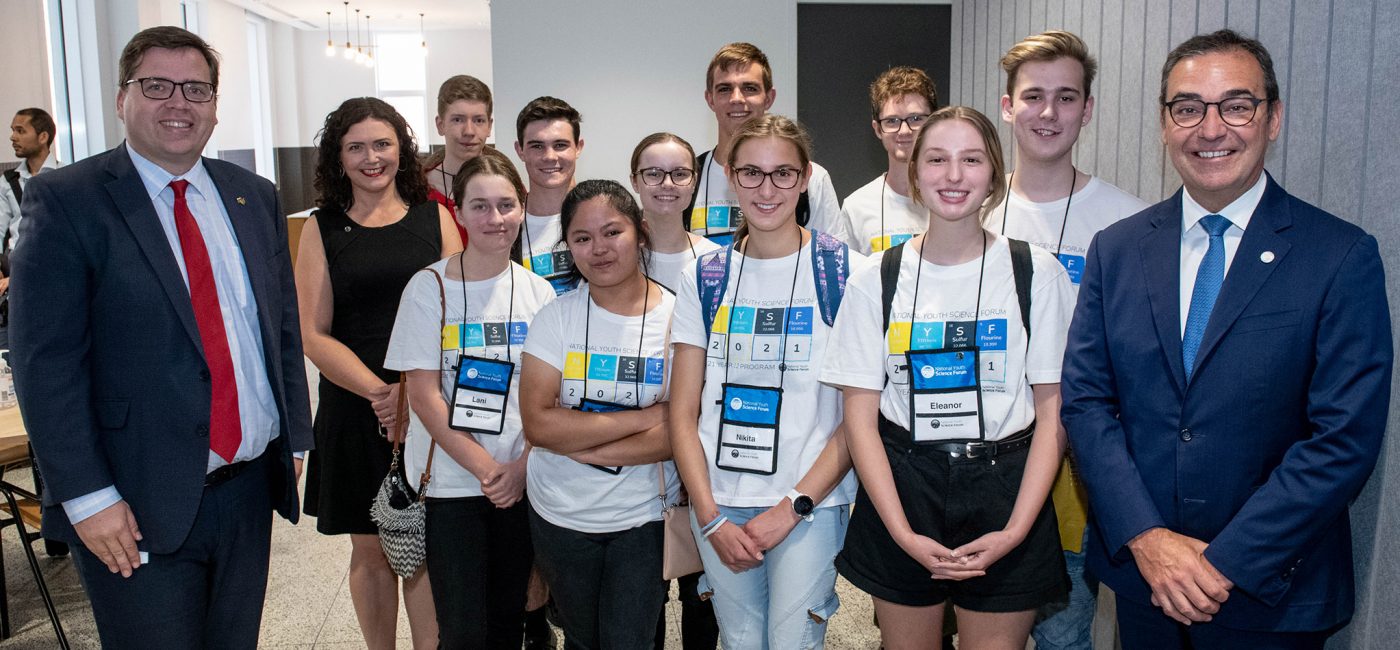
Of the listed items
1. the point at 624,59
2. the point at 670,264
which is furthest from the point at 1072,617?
the point at 624,59

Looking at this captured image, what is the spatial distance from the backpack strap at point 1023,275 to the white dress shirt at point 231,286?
163 centimetres

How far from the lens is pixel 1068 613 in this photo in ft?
7.84

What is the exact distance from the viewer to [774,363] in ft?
7.11

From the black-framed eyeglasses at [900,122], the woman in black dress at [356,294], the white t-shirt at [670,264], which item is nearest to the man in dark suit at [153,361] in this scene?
the woman in black dress at [356,294]

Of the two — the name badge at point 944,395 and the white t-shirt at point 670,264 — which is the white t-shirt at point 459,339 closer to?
the white t-shirt at point 670,264

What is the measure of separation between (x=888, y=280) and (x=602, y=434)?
754 millimetres

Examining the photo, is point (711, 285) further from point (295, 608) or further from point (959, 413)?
point (295, 608)

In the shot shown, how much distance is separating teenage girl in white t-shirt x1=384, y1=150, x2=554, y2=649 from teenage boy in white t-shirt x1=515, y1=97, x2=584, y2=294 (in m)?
0.28

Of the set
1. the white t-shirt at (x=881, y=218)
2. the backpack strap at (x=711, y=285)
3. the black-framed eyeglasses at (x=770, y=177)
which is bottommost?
the backpack strap at (x=711, y=285)

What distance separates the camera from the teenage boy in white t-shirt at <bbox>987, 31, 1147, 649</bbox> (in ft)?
7.67

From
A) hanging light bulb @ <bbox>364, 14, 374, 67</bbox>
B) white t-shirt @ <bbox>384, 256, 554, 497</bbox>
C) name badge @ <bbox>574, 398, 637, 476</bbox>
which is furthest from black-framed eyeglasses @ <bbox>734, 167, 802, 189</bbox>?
hanging light bulb @ <bbox>364, 14, 374, 67</bbox>

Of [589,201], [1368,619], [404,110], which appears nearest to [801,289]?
[589,201]

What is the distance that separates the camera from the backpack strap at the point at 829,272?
7.13 feet

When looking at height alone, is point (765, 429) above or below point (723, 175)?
below
